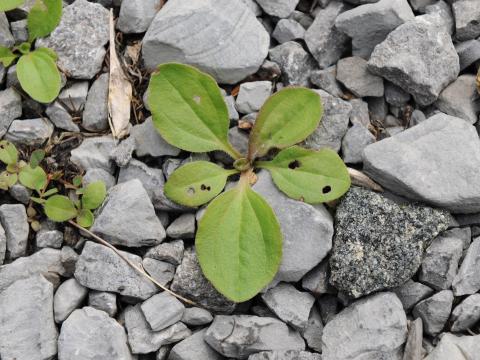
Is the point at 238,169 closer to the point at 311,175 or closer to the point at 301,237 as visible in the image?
the point at 311,175

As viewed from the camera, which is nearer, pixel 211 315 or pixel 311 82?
pixel 211 315

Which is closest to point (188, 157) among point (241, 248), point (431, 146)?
point (241, 248)

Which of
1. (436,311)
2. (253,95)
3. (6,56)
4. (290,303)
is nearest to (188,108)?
(253,95)

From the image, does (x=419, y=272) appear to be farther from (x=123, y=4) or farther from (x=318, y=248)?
(x=123, y=4)

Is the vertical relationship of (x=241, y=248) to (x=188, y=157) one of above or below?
below

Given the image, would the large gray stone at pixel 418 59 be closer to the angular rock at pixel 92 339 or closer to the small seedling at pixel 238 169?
the small seedling at pixel 238 169

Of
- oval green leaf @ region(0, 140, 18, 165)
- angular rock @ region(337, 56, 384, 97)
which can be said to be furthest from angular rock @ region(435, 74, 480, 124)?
oval green leaf @ region(0, 140, 18, 165)

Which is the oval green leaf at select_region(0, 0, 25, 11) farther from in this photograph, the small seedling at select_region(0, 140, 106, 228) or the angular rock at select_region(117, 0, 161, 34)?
the small seedling at select_region(0, 140, 106, 228)
